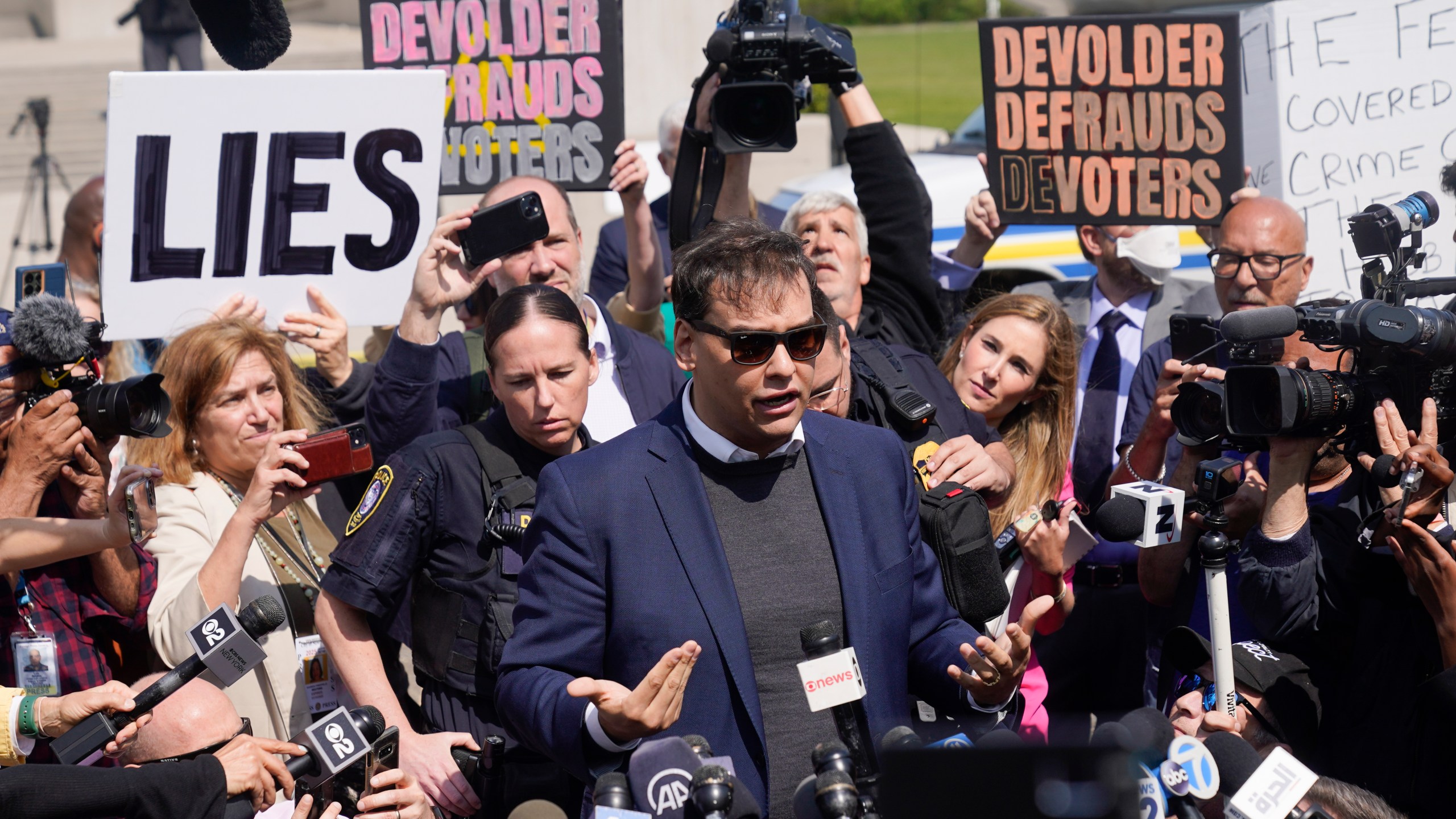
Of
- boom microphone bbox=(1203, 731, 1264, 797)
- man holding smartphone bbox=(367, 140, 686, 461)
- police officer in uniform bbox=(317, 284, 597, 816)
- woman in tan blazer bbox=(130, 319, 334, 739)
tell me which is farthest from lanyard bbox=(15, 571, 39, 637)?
boom microphone bbox=(1203, 731, 1264, 797)

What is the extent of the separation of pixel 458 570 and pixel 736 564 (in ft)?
3.60

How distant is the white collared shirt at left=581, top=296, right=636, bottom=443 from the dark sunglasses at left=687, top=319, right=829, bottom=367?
140cm

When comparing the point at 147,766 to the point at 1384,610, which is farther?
the point at 1384,610

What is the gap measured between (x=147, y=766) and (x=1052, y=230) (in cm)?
714

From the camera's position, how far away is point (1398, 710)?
3.49 m

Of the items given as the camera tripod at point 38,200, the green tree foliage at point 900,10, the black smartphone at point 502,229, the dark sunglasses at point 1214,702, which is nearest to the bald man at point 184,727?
the black smartphone at point 502,229

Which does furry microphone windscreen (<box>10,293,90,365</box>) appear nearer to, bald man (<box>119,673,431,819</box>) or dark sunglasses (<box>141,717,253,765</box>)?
bald man (<box>119,673,431,819</box>)

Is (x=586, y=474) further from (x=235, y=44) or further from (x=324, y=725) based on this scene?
(x=235, y=44)

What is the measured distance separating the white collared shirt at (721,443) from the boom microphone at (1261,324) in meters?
1.24

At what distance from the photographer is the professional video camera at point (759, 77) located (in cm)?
433

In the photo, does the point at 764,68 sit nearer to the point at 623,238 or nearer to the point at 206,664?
the point at 623,238

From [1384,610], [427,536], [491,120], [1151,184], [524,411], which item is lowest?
[1384,610]

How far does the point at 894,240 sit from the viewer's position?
5.01m

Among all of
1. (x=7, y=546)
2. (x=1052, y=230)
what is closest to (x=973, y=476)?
(x=7, y=546)
